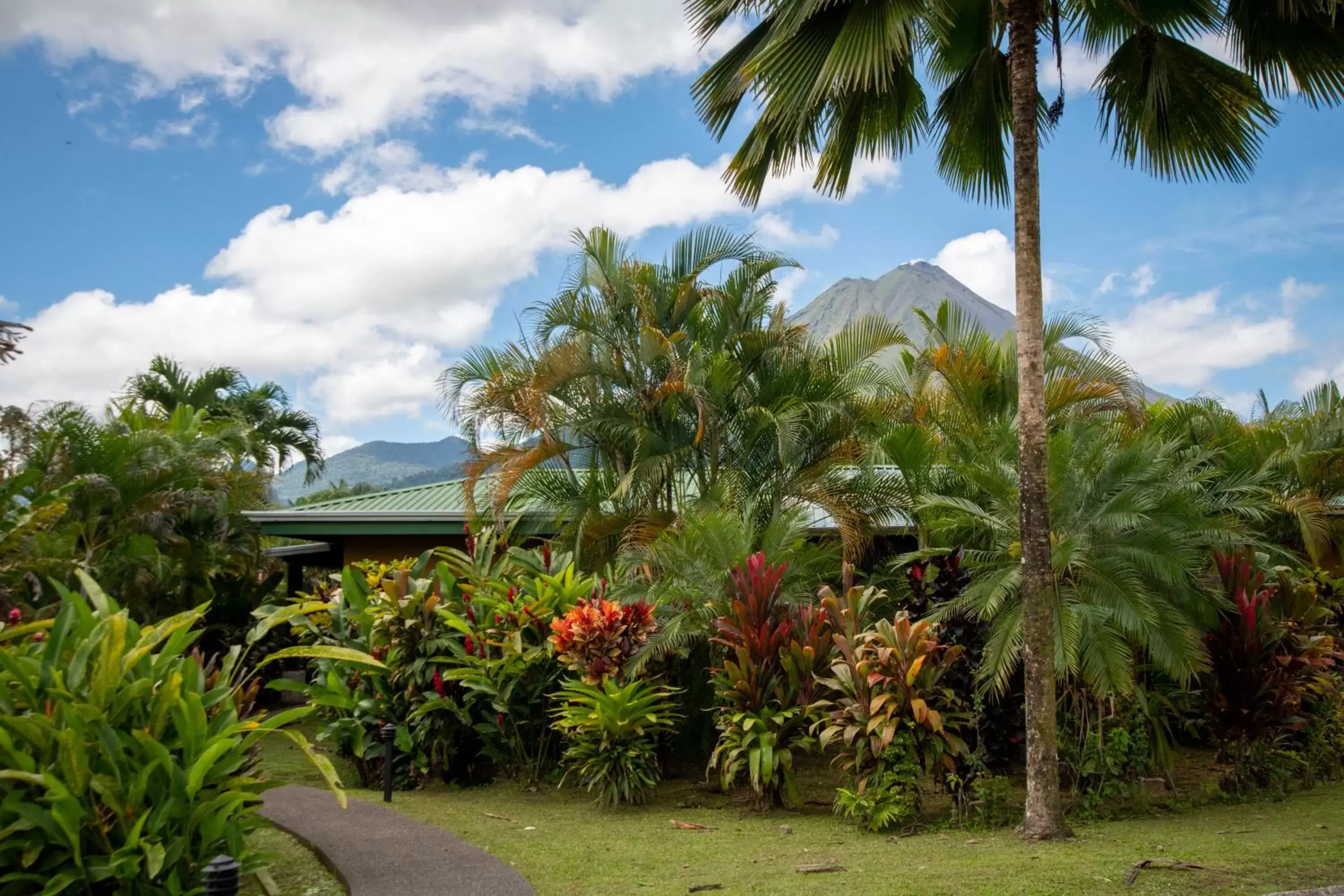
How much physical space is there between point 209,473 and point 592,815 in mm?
8225

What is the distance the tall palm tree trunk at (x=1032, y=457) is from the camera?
7.33 meters

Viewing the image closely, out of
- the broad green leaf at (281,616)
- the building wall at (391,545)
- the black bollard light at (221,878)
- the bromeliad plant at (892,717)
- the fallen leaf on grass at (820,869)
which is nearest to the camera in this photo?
the black bollard light at (221,878)

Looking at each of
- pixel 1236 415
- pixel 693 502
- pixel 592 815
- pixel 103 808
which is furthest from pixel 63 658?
pixel 1236 415

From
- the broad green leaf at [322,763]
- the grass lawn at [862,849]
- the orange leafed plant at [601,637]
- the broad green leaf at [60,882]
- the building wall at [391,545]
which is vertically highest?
the building wall at [391,545]

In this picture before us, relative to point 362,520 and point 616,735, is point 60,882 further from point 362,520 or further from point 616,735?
point 362,520

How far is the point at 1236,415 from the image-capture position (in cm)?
1570

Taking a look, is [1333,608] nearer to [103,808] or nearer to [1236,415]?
[1236,415]

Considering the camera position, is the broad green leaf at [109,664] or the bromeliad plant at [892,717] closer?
the broad green leaf at [109,664]

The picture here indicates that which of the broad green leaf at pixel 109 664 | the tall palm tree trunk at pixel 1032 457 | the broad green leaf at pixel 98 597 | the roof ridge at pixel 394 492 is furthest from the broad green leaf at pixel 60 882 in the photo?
the roof ridge at pixel 394 492

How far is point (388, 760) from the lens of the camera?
356 inches

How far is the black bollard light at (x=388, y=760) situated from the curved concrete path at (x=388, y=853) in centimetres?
53

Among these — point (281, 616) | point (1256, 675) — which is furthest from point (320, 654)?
point (1256, 675)

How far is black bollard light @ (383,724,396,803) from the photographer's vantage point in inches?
356

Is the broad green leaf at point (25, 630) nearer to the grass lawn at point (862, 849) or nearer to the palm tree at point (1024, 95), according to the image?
the grass lawn at point (862, 849)
